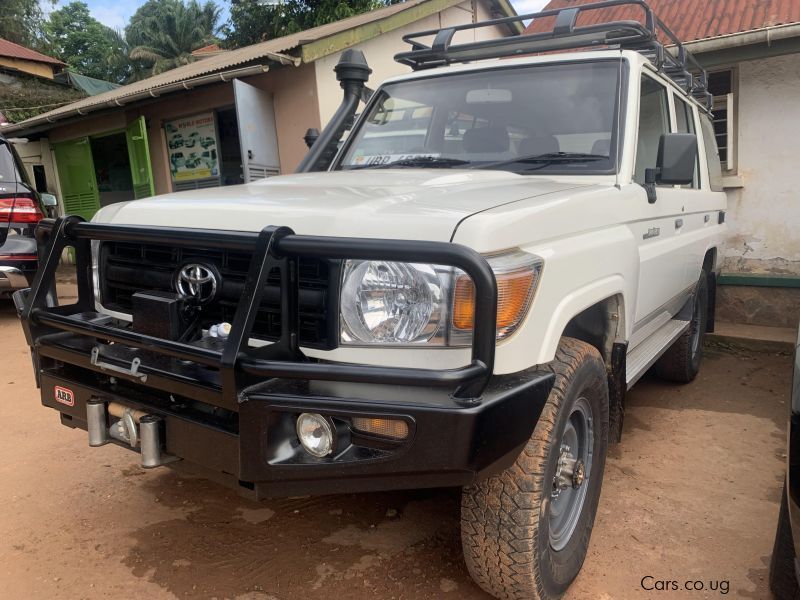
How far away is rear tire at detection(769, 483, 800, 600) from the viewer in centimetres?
208

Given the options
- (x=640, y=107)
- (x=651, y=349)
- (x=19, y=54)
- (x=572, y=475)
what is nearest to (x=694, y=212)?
(x=651, y=349)

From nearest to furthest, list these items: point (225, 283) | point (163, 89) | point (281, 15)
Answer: point (225, 283)
point (163, 89)
point (281, 15)

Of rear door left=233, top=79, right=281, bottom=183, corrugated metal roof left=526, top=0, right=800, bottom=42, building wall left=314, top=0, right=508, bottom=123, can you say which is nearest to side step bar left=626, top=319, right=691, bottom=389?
corrugated metal roof left=526, top=0, right=800, bottom=42

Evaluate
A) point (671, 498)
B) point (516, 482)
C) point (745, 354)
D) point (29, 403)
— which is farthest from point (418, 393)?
point (745, 354)

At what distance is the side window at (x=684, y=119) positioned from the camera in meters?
3.85

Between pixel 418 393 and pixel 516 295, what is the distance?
15.8 inches

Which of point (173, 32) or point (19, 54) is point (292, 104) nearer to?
point (19, 54)

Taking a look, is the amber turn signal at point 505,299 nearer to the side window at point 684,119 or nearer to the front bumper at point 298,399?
the front bumper at point 298,399

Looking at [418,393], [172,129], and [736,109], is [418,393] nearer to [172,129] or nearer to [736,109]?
[736,109]

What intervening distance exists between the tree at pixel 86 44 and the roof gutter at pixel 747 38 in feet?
114

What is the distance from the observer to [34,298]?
2.39 meters

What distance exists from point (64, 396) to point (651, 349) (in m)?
2.83

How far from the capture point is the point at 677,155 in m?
2.86

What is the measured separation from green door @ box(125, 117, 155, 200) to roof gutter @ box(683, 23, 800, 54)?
7.08 m
